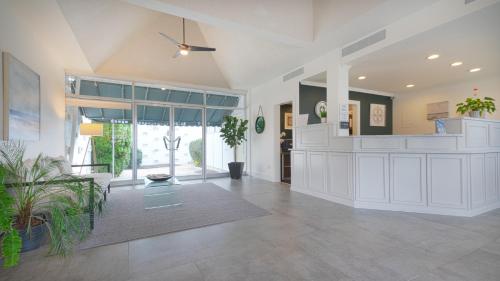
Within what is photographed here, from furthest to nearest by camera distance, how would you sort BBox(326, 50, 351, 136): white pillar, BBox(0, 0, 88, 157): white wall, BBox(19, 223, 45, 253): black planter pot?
1. BBox(326, 50, 351, 136): white pillar
2. BBox(0, 0, 88, 157): white wall
3. BBox(19, 223, 45, 253): black planter pot

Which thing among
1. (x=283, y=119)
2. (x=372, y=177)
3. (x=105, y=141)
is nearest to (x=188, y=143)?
(x=105, y=141)

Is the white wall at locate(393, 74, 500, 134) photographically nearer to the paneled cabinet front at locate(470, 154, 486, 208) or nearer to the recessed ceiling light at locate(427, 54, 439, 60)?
the recessed ceiling light at locate(427, 54, 439, 60)

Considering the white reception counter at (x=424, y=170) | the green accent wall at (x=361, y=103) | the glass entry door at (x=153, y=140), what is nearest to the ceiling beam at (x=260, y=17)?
the green accent wall at (x=361, y=103)

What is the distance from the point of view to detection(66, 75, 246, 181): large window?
562cm

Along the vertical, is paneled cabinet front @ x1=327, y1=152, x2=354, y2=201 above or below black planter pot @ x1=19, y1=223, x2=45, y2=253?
above

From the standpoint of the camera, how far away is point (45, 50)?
12.9 feet

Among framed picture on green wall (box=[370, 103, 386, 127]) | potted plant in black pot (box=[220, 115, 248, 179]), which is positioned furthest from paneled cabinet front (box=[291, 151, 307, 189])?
framed picture on green wall (box=[370, 103, 386, 127])

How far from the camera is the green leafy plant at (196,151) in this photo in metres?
6.85

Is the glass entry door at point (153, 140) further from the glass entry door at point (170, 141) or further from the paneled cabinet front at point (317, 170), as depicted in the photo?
the paneled cabinet front at point (317, 170)

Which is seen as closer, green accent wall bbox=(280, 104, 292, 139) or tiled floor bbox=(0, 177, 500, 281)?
tiled floor bbox=(0, 177, 500, 281)

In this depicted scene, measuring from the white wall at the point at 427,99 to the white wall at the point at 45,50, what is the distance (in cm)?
900

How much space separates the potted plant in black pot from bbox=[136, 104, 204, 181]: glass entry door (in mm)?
776

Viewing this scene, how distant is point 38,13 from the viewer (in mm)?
3102

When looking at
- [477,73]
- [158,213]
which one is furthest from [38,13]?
[477,73]
